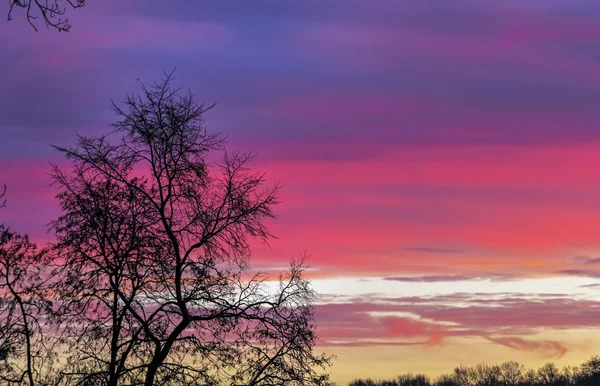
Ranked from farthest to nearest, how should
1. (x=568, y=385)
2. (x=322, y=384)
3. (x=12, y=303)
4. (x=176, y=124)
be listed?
(x=568, y=385), (x=12, y=303), (x=176, y=124), (x=322, y=384)

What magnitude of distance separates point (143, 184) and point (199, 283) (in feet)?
11.7

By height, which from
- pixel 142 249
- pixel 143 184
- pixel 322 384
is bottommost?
pixel 322 384

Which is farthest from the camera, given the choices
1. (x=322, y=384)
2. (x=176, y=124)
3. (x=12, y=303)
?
(x=12, y=303)

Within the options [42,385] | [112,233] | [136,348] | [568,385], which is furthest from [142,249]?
[568,385]

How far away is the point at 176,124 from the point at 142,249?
156 inches

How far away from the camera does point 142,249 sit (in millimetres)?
27859

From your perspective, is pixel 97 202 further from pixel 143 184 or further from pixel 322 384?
pixel 322 384

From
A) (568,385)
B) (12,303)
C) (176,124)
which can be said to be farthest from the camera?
(568,385)

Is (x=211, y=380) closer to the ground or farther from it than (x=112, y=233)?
closer to the ground

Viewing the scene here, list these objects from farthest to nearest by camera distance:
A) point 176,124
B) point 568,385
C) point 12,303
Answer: point 568,385, point 12,303, point 176,124

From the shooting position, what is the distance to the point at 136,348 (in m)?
27.4

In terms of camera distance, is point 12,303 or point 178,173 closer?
point 178,173

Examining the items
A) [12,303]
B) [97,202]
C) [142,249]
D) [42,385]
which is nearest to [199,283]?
[142,249]

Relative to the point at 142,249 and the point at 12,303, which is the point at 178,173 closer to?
the point at 142,249
